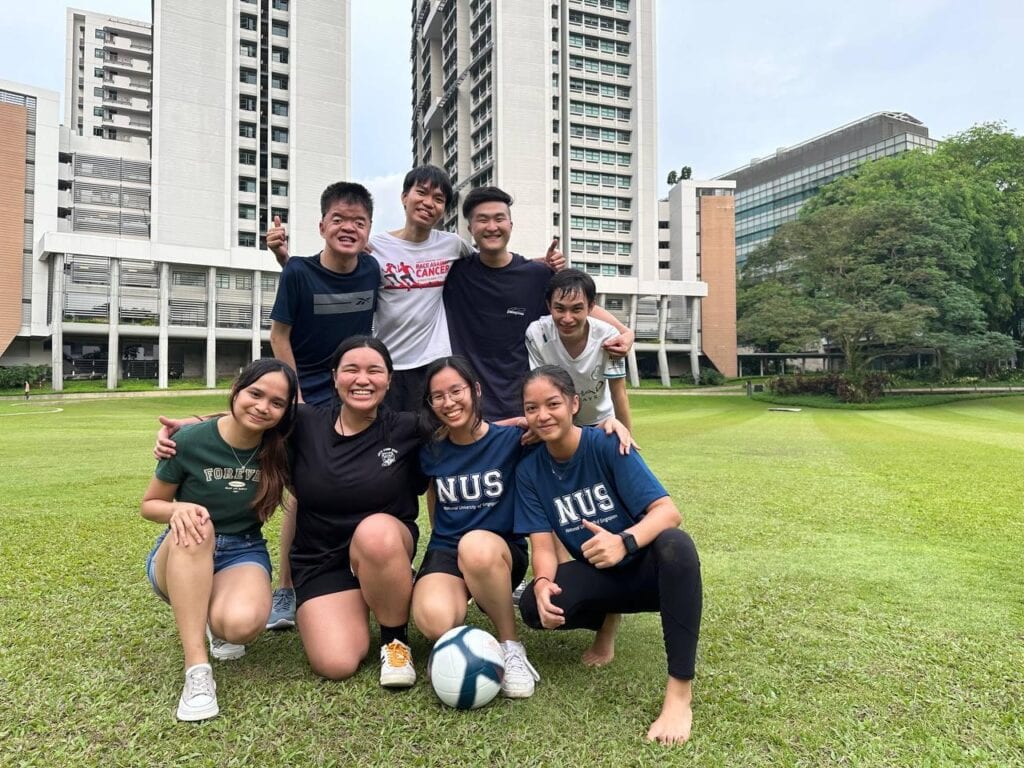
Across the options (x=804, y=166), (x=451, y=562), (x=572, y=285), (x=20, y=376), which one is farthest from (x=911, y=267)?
(x=20, y=376)

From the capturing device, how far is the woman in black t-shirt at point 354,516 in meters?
2.83

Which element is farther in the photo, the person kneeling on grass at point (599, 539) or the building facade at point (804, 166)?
the building facade at point (804, 166)

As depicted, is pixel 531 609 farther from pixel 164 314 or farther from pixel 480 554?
pixel 164 314

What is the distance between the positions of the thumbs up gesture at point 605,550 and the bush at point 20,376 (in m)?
45.4

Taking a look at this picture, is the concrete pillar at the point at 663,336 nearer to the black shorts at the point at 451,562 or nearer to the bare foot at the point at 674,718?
the black shorts at the point at 451,562

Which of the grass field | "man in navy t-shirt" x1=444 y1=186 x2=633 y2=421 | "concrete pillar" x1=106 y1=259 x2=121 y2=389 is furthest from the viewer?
"concrete pillar" x1=106 y1=259 x2=121 y2=389

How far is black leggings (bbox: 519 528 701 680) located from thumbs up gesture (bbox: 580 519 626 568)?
17cm

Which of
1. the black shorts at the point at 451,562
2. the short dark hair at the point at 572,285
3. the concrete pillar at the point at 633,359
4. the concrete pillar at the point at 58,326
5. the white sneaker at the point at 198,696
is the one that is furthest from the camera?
the concrete pillar at the point at 633,359

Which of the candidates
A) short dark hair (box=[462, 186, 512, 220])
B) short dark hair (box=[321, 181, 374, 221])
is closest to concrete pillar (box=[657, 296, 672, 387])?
short dark hair (box=[462, 186, 512, 220])

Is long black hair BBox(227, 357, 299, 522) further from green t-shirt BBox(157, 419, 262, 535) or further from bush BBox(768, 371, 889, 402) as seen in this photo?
bush BBox(768, 371, 889, 402)

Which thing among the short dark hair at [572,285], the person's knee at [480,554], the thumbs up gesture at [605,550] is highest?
the short dark hair at [572,285]

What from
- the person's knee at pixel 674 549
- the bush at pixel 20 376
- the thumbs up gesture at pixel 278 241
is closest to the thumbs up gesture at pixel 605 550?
the person's knee at pixel 674 549

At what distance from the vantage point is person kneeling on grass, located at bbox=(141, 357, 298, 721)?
8.88 ft

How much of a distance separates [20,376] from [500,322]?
44.9 m
